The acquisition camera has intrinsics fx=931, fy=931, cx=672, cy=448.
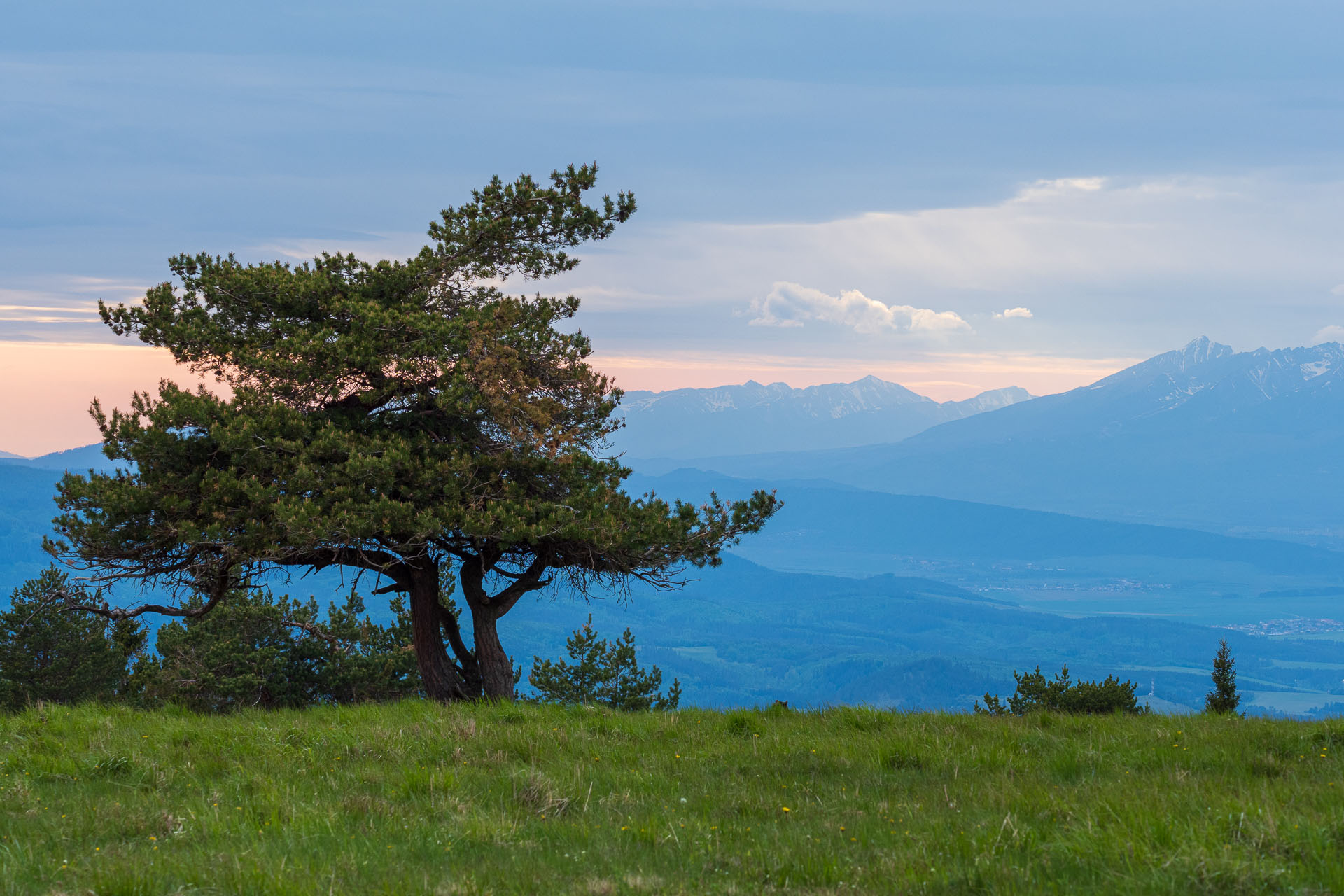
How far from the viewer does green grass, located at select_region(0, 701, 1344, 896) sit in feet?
17.5

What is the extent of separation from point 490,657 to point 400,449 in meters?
5.25

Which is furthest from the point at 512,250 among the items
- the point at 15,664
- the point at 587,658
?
the point at 15,664

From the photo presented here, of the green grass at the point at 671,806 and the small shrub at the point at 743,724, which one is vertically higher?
the green grass at the point at 671,806

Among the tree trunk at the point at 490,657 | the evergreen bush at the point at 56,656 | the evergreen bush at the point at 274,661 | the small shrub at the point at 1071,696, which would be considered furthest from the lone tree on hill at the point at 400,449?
the evergreen bush at the point at 56,656

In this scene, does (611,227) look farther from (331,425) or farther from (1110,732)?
(1110,732)

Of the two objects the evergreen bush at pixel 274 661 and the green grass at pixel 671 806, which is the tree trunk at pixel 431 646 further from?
the evergreen bush at pixel 274 661

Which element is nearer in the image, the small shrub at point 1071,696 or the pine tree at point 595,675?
the small shrub at point 1071,696

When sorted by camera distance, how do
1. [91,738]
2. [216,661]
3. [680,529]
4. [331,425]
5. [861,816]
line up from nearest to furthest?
1. [861,816]
2. [91,738]
3. [331,425]
4. [680,529]
5. [216,661]

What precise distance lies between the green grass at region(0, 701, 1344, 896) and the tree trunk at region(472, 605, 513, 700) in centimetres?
708

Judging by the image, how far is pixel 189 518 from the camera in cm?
1612

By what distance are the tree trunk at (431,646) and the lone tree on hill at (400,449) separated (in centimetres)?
4

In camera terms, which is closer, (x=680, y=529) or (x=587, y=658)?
(x=680, y=529)

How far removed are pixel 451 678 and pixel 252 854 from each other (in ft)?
44.1

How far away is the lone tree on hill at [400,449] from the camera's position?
15680mm
